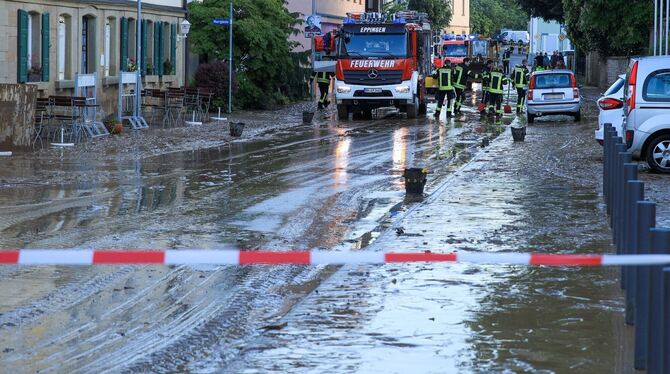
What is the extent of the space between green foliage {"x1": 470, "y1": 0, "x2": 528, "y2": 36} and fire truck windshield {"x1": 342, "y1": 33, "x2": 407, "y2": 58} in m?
87.7

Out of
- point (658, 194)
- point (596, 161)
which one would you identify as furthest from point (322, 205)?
point (596, 161)

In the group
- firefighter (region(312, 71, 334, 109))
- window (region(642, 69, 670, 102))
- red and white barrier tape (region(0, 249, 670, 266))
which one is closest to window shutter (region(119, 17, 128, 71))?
firefighter (region(312, 71, 334, 109))

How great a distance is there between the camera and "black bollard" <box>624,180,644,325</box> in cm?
823

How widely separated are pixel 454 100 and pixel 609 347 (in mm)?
32129

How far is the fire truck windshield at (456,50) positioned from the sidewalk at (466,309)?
58.4m

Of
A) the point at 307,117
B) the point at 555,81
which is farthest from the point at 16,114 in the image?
the point at 555,81

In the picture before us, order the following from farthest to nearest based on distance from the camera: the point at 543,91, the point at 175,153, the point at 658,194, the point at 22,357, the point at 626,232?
the point at 543,91
the point at 175,153
the point at 658,194
the point at 626,232
the point at 22,357

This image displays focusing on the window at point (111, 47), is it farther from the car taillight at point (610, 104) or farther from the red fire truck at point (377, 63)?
the car taillight at point (610, 104)

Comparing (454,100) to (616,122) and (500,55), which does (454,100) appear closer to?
(616,122)

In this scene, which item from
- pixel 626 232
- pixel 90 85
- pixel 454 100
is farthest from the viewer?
pixel 454 100

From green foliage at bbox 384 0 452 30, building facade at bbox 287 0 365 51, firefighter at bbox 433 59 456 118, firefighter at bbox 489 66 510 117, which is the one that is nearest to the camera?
firefighter at bbox 489 66 510 117

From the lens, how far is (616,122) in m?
21.7

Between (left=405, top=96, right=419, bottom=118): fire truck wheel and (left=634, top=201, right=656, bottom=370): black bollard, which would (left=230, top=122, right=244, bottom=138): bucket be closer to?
(left=405, top=96, right=419, bottom=118): fire truck wheel

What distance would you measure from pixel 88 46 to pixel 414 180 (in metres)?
17.0
